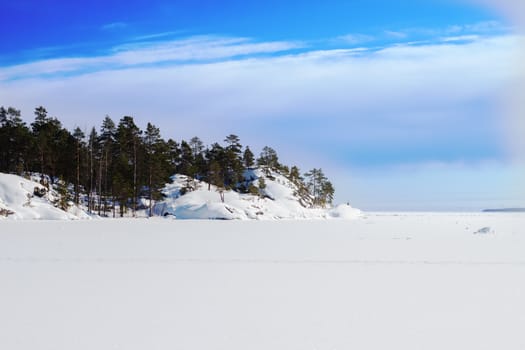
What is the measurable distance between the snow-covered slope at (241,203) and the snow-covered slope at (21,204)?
21.0 metres

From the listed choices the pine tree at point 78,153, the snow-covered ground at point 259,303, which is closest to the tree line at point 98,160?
the pine tree at point 78,153

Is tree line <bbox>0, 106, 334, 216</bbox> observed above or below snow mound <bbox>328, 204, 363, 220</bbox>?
above

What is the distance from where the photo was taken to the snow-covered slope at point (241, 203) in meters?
76.2

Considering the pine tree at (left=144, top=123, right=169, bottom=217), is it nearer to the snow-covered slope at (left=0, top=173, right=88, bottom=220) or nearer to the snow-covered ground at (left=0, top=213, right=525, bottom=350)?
the snow-covered slope at (left=0, top=173, right=88, bottom=220)

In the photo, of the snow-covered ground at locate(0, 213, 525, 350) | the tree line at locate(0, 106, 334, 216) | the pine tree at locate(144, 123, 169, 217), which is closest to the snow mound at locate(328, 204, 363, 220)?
the tree line at locate(0, 106, 334, 216)

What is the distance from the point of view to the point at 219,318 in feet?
29.0

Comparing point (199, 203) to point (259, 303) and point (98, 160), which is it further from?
point (259, 303)

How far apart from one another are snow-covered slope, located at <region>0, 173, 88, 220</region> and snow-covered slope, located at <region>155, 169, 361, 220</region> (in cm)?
2104

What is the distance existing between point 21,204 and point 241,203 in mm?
39210

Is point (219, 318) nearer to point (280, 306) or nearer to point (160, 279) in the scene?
point (280, 306)

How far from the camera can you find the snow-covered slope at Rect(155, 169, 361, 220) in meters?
76.2

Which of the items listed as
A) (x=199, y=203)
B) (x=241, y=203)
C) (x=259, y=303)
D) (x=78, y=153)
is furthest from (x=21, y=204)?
(x=259, y=303)

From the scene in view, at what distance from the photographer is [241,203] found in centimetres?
8656

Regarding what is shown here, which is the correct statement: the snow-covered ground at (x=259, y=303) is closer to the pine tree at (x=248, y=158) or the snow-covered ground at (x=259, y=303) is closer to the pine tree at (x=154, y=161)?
the pine tree at (x=154, y=161)
